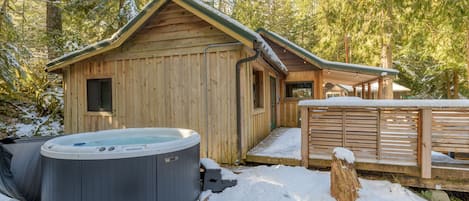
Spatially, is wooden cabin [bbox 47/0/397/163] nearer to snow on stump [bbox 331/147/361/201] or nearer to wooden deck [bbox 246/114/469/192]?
wooden deck [bbox 246/114/469/192]

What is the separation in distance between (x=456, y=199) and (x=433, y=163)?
0.68 m

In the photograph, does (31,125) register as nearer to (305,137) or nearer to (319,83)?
(305,137)

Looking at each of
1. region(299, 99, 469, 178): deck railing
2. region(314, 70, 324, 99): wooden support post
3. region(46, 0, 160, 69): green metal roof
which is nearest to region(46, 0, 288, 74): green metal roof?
region(46, 0, 160, 69): green metal roof

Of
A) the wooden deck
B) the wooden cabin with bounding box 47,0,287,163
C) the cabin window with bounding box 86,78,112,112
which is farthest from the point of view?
the cabin window with bounding box 86,78,112,112

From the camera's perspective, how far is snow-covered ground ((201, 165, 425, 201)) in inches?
139

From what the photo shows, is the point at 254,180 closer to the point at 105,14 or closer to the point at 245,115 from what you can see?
the point at 245,115

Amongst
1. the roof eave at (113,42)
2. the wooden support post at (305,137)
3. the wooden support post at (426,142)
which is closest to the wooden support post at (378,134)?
the wooden support post at (426,142)

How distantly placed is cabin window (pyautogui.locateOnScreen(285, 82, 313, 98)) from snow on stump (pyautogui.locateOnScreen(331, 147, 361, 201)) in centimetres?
594

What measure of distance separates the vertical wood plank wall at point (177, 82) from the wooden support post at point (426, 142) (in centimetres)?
309

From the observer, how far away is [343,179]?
3375 mm

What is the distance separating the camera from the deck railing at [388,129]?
3.77 meters

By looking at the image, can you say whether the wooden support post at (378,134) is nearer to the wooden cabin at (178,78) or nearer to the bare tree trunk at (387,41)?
the wooden cabin at (178,78)

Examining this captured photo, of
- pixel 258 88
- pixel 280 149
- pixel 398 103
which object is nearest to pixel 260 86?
pixel 258 88

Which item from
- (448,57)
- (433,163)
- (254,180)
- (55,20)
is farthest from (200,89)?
(448,57)
